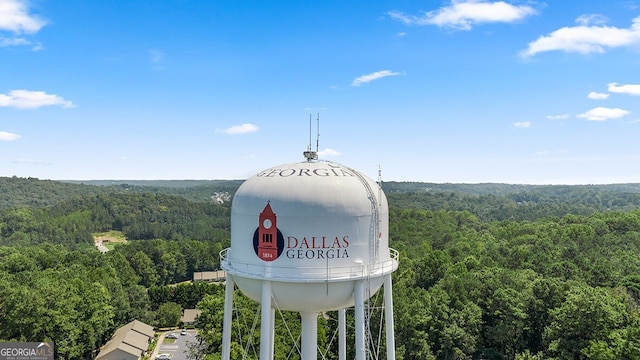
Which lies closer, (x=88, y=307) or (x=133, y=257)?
(x=88, y=307)

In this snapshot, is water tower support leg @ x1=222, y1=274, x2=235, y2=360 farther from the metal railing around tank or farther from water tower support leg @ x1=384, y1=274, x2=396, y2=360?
water tower support leg @ x1=384, y1=274, x2=396, y2=360

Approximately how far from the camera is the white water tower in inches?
602

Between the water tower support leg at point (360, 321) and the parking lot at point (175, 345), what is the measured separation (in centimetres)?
2760

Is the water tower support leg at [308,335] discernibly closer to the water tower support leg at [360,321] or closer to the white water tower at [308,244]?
the white water tower at [308,244]

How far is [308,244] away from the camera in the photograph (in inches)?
602

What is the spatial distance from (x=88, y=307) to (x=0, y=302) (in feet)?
18.8

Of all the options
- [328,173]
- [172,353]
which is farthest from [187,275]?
[328,173]

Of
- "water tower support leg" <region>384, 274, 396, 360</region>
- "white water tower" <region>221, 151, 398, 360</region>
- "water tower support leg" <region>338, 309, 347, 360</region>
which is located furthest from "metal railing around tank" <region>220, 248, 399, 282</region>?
"water tower support leg" <region>338, 309, 347, 360</region>

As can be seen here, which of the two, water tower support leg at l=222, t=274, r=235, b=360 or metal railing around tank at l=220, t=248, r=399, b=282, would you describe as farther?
water tower support leg at l=222, t=274, r=235, b=360

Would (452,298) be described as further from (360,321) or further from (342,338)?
(360,321)

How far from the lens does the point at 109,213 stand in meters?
131

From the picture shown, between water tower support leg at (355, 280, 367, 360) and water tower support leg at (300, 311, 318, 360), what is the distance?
3205 mm

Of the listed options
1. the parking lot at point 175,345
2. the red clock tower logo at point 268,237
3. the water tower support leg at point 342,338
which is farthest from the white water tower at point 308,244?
the parking lot at point 175,345

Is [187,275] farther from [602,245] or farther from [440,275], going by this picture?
[602,245]
